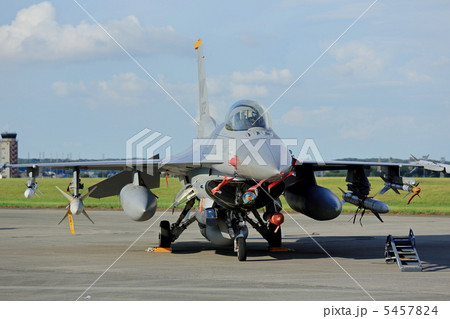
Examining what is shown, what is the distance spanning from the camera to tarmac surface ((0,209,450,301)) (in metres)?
11.9

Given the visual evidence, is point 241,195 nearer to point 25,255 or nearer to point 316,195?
point 316,195

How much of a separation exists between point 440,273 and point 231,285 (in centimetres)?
537

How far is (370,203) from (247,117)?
5622 millimetres

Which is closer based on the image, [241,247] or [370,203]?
[241,247]

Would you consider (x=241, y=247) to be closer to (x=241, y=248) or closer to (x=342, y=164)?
(x=241, y=248)

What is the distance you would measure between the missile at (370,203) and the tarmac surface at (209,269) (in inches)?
53.8

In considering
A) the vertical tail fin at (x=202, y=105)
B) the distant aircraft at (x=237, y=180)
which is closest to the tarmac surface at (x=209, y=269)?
the distant aircraft at (x=237, y=180)

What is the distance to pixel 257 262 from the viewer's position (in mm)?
17344

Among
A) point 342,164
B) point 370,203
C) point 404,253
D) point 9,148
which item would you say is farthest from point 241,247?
point 9,148

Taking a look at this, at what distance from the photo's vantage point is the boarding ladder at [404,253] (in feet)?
51.0

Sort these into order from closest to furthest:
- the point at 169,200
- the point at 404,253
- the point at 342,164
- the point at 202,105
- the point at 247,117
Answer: the point at 404,253, the point at 247,117, the point at 342,164, the point at 202,105, the point at 169,200

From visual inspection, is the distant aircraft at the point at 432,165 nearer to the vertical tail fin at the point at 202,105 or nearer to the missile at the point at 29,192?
the vertical tail fin at the point at 202,105

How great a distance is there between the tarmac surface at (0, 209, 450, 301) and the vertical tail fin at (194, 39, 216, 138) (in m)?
3.95

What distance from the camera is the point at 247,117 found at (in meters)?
16.7
